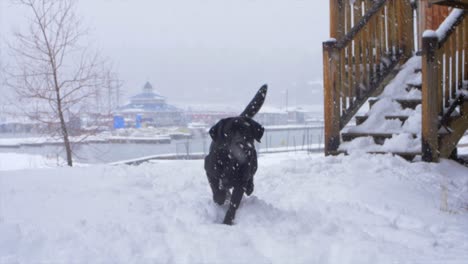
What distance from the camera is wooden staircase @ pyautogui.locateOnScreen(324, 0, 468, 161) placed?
5.42 metres

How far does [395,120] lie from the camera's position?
627 cm

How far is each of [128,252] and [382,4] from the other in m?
6.09

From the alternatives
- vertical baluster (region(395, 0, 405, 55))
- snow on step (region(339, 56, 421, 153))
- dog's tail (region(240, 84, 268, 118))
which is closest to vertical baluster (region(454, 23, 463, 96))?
snow on step (region(339, 56, 421, 153))

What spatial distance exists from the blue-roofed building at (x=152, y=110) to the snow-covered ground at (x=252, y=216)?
4085 centimetres

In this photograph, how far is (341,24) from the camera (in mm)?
6910

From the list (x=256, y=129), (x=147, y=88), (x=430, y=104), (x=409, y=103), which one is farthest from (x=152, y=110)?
(x=256, y=129)

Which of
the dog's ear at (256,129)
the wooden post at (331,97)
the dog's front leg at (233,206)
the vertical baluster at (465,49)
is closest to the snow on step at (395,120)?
the wooden post at (331,97)

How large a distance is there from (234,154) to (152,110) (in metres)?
48.1

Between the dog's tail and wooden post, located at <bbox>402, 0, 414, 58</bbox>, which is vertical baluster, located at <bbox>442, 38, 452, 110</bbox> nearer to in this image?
wooden post, located at <bbox>402, 0, 414, 58</bbox>

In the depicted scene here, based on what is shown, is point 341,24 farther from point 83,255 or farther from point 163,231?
point 83,255

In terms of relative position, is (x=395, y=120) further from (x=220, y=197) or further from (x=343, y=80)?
(x=220, y=197)

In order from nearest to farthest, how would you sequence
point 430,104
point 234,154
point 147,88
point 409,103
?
point 234,154 < point 430,104 < point 409,103 < point 147,88

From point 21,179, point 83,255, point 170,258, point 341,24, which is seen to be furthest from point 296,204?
point 341,24

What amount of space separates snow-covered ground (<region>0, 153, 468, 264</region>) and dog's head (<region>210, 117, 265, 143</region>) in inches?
23.2
